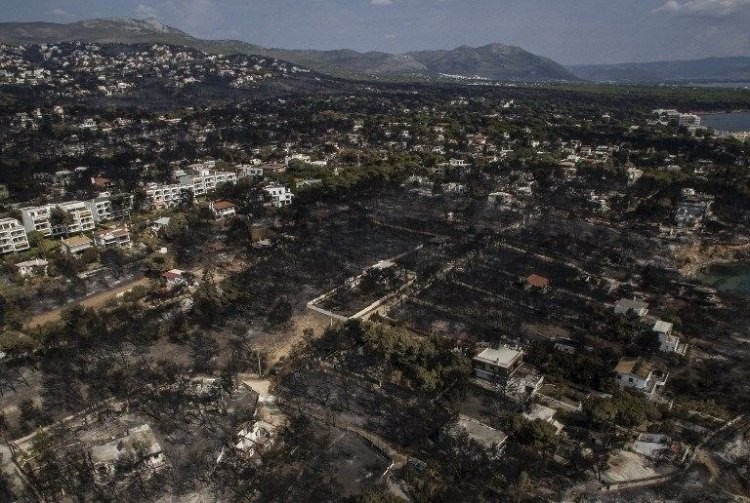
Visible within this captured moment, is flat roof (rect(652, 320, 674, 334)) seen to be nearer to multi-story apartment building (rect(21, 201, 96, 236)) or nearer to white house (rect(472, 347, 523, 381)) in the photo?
white house (rect(472, 347, 523, 381))

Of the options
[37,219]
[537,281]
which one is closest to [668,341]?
[537,281]

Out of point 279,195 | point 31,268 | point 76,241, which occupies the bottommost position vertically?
point 31,268

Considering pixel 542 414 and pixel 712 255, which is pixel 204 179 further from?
pixel 712 255

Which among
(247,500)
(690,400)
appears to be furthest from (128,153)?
(690,400)

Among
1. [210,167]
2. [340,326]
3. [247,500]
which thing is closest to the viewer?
[247,500]

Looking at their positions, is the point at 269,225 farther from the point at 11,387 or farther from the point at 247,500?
the point at 247,500

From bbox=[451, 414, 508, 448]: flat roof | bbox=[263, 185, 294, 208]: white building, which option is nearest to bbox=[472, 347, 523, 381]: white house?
bbox=[451, 414, 508, 448]: flat roof

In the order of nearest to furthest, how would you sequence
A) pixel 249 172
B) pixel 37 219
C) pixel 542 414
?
pixel 542 414, pixel 37 219, pixel 249 172
